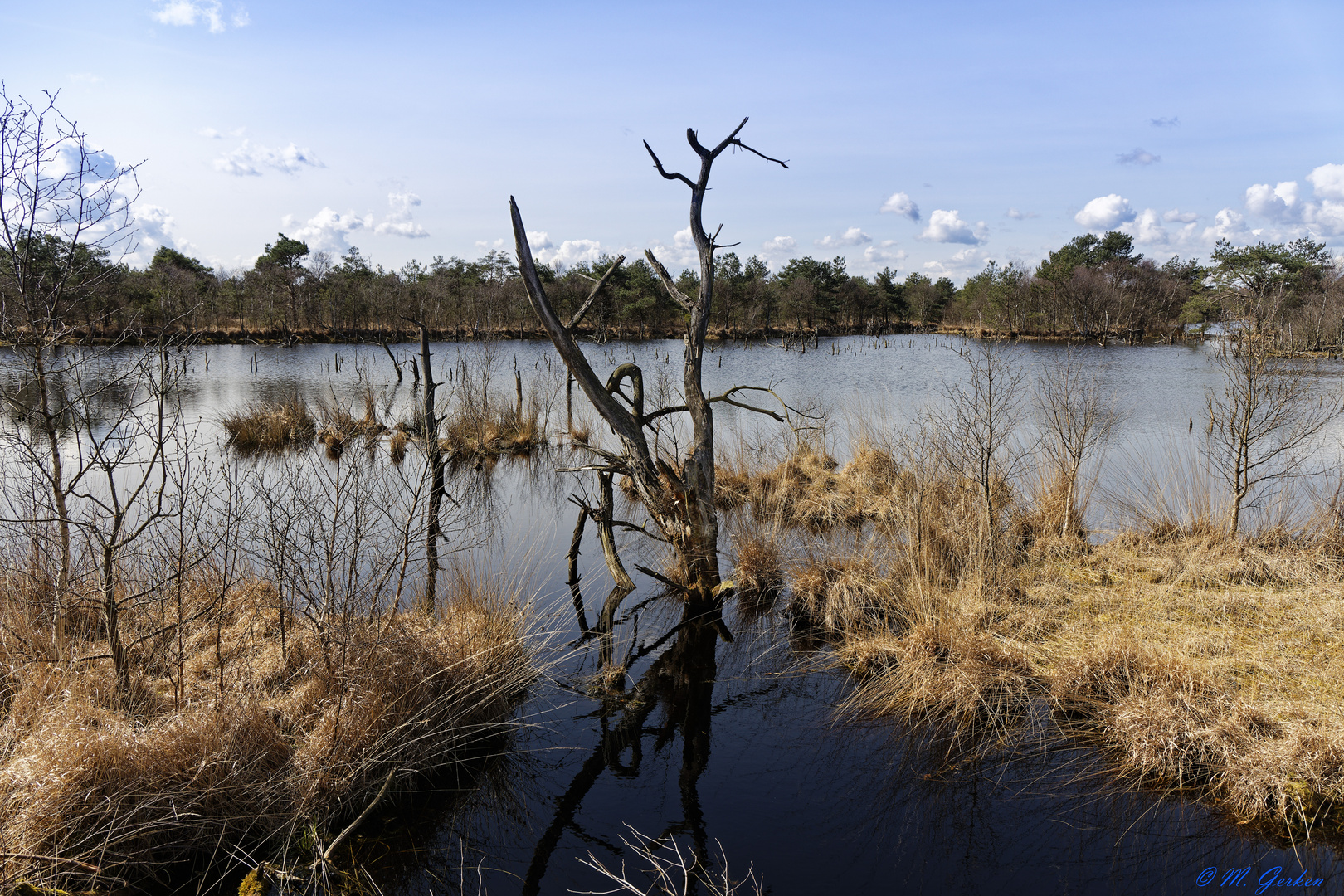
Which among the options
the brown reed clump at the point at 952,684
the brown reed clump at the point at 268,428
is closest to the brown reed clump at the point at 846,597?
the brown reed clump at the point at 952,684

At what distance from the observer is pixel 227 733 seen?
3.82 meters

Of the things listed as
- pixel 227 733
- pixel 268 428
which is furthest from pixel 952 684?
pixel 268 428

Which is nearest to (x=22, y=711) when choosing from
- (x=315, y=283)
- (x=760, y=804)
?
(x=760, y=804)

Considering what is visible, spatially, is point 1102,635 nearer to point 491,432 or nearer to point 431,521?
point 431,521

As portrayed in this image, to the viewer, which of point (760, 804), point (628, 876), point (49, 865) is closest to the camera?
point (49, 865)

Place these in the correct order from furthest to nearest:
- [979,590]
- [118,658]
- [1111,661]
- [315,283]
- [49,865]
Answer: [315,283] → [979,590] → [1111,661] → [118,658] → [49,865]

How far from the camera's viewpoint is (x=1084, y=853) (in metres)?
3.84

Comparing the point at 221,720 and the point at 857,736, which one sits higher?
the point at 221,720

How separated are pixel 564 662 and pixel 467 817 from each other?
1.99 meters

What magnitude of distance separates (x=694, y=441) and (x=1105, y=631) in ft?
12.2

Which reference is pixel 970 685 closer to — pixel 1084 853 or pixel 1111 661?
pixel 1111 661

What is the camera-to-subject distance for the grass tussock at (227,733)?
3377 millimetres

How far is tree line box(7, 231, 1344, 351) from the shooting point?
141 feet

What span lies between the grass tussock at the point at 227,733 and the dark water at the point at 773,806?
377mm
